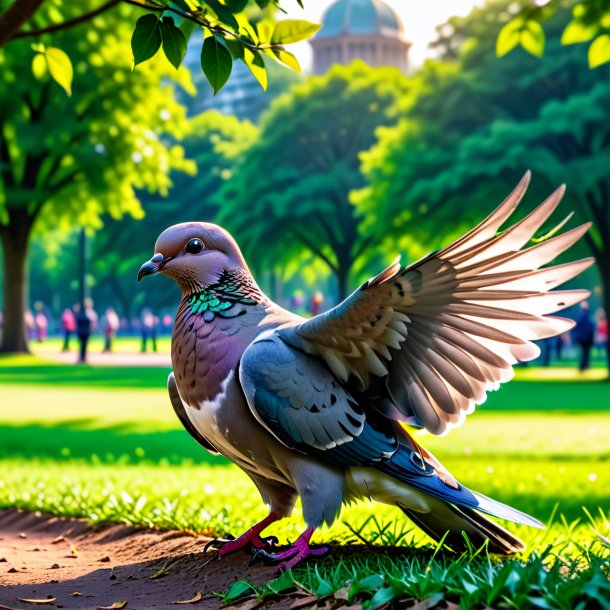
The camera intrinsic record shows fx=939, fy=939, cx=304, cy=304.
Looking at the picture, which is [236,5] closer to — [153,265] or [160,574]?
[153,265]

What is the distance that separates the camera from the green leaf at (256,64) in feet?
13.4

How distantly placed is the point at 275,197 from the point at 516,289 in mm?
31061

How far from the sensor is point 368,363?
378 cm

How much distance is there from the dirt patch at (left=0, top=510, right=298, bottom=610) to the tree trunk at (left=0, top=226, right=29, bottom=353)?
21822 millimetres

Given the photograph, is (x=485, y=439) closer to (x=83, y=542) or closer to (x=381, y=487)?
(x=83, y=542)

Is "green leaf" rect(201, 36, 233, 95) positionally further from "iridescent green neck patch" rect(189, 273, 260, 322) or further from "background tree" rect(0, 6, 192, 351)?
"background tree" rect(0, 6, 192, 351)

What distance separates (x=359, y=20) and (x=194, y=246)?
136 m

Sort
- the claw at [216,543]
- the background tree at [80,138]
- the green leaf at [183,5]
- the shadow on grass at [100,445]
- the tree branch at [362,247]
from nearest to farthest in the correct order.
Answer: the green leaf at [183,5] → the claw at [216,543] → the shadow on grass at [100,445] → the background tree at [80,138] → the tree branch at [362,247]

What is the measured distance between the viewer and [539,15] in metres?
7.22

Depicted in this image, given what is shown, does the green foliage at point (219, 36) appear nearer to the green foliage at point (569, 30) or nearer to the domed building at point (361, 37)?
the green foliage at point (569, 30)

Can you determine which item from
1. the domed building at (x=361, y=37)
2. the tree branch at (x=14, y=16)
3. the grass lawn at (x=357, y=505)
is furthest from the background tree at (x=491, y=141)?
the domed building at (x=361, y=37)

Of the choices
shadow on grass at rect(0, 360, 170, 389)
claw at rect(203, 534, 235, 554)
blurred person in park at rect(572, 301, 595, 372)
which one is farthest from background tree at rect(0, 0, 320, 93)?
blurred person in park at rect(572, 301, 595, 372)

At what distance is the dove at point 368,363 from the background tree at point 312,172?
3008 cm

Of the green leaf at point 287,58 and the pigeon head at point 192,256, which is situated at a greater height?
the green leaf at point 287,58
